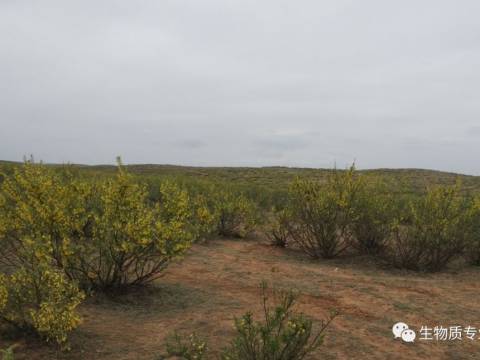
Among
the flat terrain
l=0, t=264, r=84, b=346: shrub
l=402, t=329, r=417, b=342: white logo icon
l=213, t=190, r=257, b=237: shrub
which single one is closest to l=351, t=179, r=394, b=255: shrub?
the flat terrain

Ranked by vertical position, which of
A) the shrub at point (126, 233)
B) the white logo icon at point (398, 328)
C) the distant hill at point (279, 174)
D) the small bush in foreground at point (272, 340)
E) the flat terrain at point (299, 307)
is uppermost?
the distant hill at point (279, 174)

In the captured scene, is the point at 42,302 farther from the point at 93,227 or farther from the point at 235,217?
the point at 235,217

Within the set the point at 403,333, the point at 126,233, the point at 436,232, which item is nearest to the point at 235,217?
the point at 436,232

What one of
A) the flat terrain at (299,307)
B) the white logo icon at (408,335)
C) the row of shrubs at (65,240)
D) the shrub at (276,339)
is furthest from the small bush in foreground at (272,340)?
the white logo icon at (408,335)

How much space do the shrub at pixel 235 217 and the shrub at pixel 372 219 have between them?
3473 millimetres

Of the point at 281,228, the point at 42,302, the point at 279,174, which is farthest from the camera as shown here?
the point at 279,174

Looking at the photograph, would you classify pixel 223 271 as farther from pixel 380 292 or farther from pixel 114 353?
pixel 114 353

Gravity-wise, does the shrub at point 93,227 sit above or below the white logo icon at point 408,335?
above

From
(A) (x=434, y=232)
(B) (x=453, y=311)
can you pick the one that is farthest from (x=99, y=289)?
(A) (x=434, y=232)

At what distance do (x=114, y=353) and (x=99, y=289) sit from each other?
2.10 m

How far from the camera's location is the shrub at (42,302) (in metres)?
4.53

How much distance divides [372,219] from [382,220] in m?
0.31

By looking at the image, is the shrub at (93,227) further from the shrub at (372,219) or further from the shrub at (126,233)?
the shrub at (372,219)

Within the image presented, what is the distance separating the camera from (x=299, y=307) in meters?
6.36
